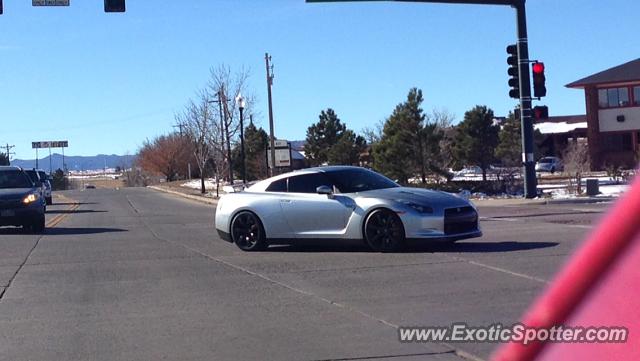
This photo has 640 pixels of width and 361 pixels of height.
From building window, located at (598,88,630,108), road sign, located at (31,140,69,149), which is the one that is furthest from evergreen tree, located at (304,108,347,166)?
road sign, located at (31,140,69,149)

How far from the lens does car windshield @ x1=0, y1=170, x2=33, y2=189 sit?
73.6 feet

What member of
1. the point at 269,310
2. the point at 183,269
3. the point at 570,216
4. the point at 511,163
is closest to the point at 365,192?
the point at 183,269

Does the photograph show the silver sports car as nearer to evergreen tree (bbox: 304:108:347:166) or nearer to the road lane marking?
the road lane marking

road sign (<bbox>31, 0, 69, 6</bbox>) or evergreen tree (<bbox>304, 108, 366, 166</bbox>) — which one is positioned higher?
road sign (<bbox>31, 0, 69, 6</bbox>)

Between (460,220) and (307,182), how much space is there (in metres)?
2.66

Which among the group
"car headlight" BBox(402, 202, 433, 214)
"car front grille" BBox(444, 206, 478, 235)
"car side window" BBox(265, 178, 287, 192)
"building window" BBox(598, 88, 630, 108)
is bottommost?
"car front grille" BBox(444, 206, 478, 235)

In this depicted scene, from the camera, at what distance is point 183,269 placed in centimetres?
1309

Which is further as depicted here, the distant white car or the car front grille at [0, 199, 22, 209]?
the distant white car

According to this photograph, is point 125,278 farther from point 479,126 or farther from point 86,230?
point 479,126

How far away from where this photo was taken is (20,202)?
2159 cm

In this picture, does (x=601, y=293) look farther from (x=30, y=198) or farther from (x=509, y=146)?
(x=509, y=146)

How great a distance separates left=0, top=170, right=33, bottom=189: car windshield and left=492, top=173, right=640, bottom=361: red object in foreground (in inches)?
839

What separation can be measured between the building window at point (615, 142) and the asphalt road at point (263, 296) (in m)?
40.9

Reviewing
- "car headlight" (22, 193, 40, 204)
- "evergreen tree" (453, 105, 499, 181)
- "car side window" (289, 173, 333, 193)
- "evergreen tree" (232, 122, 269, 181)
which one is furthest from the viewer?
"evergreen tree" (232, 122, 269, 181)
